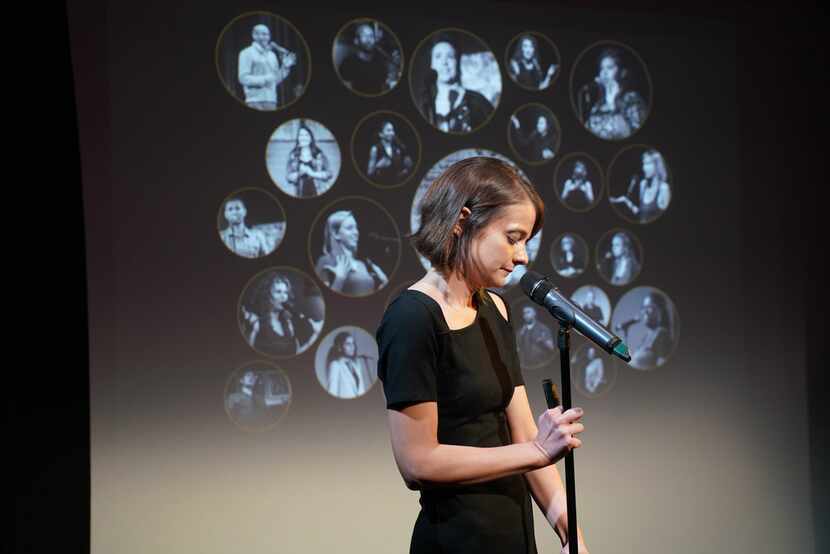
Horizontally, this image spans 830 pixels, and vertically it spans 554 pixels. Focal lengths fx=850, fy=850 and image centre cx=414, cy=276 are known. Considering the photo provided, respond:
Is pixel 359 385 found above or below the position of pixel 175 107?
below

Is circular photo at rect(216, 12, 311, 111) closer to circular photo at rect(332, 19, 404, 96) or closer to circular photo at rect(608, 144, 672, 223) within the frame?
circular photo at rect(332, 19, 404, 96)

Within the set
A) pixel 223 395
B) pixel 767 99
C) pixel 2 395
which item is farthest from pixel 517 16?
pixel 2 395

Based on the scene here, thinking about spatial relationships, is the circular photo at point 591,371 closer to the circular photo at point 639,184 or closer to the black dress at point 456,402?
the circular photo at point 639,184

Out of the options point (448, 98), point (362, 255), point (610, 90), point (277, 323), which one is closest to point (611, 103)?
point (610, 90)

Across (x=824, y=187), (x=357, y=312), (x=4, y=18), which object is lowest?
(x=357, y=312)

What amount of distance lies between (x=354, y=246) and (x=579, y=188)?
3.93 ft

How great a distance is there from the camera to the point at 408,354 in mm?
1707

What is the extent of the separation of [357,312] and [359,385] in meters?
0.34

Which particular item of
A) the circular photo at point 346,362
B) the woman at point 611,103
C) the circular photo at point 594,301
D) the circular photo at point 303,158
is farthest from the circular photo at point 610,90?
the circular photo at point 346,362

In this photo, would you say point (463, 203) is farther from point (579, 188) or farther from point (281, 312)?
point (579, 188)

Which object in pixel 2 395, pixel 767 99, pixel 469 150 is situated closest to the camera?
pixel 2 395

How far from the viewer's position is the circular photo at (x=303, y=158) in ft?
12.4

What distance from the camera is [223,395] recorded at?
3.75 metres

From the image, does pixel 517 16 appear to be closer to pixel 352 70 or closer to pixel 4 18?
pixel 352 70
